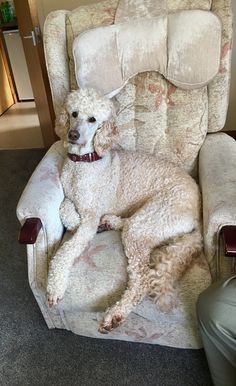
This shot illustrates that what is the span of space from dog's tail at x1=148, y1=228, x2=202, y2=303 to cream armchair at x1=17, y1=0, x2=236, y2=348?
1.3 inches

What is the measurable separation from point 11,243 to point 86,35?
1241 millimetres

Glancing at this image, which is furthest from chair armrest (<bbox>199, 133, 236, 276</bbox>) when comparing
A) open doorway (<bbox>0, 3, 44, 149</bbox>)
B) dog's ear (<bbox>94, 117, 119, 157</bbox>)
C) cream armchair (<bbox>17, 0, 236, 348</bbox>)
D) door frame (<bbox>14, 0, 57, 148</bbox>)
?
open doorway (<bbox>0, 3, 44, 149</bbox>)

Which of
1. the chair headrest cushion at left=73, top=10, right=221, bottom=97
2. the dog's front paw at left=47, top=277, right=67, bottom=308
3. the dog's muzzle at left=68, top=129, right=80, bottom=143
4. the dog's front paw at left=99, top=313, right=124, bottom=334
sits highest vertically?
the chair headrest cushion at left=73, top=10, right=221, bottom=97

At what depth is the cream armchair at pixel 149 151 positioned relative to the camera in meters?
1.15

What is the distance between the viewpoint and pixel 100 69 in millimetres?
1430

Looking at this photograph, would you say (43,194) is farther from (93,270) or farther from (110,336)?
(110,336)

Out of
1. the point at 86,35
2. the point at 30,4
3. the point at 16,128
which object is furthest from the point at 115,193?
the point at 16,128

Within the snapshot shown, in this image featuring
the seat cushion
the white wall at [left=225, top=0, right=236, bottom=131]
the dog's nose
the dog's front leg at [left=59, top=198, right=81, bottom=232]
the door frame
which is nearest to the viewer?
the seat cushion

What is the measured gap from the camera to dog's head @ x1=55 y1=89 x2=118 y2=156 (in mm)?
1314

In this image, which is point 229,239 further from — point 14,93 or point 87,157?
point 14,93

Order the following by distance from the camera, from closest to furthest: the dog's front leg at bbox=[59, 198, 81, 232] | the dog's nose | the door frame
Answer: the dog's nose, the dog's front leg at bbox=[59, 198, 81, 232], the door frame

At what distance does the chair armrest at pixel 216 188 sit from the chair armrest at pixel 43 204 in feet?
1.81

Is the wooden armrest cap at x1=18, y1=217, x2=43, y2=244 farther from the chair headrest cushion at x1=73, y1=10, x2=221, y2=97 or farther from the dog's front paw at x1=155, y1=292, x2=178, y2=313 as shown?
the chair headrest cushion at x1=73, y1=10, x2=221, y2=97

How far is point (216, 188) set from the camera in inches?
48.3
